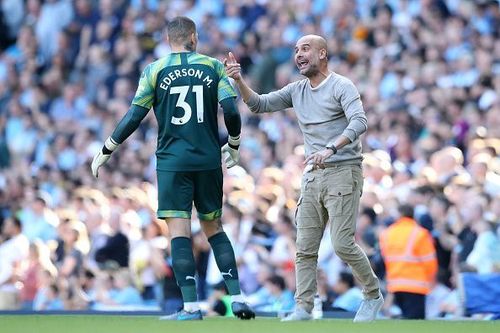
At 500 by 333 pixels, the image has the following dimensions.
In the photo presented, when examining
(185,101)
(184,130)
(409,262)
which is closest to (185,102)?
(185,101)

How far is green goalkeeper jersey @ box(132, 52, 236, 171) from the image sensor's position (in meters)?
10.4

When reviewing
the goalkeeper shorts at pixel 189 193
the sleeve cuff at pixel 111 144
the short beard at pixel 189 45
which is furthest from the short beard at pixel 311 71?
the sleeve cuff at pixel 111 144

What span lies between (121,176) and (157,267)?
12.3 ft

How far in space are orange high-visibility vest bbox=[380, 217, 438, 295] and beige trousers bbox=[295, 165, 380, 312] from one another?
2818 millimetres

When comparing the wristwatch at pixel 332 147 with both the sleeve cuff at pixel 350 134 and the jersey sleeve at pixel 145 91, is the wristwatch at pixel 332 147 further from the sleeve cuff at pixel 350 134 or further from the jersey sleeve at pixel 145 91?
the jersey sleeve at pixel 145 91

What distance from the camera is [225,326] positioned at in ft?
31.7

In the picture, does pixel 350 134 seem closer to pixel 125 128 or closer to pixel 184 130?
pixel 184 130

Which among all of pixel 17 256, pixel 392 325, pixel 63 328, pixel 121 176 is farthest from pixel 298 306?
pixel 121 176

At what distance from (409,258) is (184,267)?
11.7ft

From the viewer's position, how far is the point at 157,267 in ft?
54.0

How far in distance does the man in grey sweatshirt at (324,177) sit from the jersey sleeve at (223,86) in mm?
50

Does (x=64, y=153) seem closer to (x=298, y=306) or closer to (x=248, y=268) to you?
(x=248, y=268)

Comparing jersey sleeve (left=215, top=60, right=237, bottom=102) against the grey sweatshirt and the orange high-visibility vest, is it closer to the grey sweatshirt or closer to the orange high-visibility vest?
the grey sweatshirt

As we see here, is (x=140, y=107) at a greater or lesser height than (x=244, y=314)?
greater
